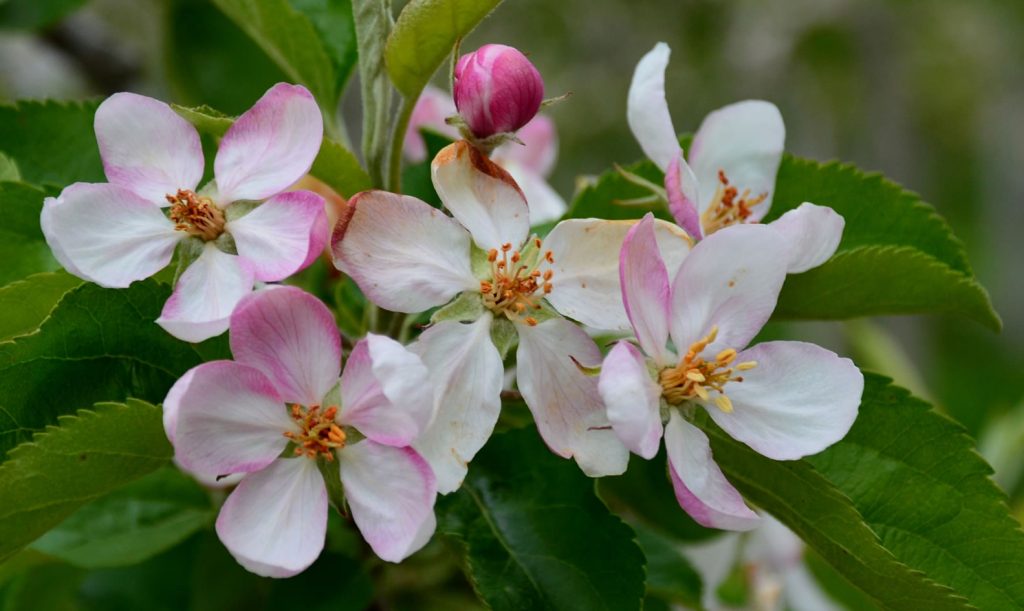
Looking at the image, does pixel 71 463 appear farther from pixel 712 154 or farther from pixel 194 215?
pixel 712 154

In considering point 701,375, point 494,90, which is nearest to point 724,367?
point 701,375

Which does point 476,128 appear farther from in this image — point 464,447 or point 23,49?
point 23,49

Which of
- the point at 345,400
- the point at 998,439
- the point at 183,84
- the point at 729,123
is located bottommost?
the point at 998,439

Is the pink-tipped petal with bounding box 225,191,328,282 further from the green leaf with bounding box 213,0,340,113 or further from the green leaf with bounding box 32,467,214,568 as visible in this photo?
the green leaf with bounding box 32,467,214,568

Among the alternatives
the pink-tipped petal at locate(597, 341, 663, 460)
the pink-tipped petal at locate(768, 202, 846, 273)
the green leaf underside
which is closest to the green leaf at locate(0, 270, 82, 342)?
the green leaf underside

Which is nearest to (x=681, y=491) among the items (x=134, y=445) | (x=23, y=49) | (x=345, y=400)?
(x=345, y=400)

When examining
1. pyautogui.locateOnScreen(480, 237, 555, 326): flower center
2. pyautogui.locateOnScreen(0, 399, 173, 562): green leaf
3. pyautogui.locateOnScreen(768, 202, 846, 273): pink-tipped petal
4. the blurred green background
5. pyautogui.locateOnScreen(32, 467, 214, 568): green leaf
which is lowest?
the blurred green background

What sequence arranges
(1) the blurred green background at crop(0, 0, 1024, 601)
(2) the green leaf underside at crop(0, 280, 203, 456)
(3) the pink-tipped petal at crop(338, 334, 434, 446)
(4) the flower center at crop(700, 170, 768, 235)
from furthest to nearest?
(1) the blurred green background at crop(0, 0, 1024, 601) < (4) the flower center at crop(700, 170, 768, 235) < (2) the green leaf underside at crop(0, 280, 203, 456) < (3) the pink-tipped petal at crop(338, 334, 434, 446)
